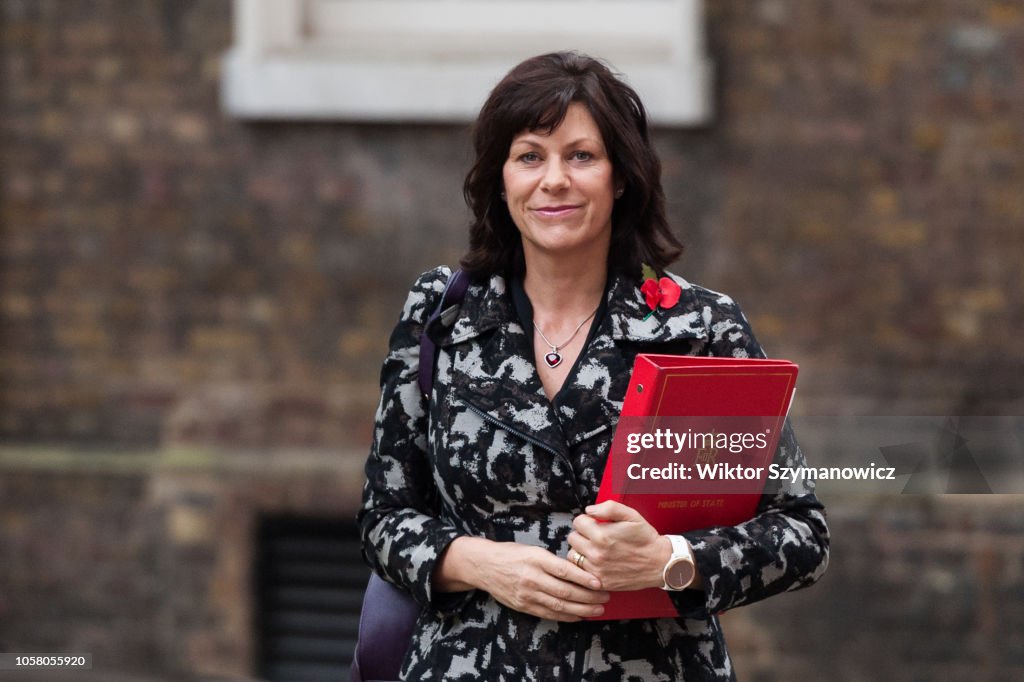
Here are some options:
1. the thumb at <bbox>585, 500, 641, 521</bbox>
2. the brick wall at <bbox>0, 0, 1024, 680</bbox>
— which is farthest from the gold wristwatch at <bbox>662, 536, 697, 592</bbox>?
the brick wall at <bbox>0, 0, 1024, 680</bbox>

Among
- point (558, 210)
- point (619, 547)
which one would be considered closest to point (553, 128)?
point (558, 210)

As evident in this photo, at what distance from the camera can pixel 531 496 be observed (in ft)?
9.27

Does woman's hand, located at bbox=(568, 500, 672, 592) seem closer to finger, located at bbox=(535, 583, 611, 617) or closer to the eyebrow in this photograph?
finger, located at bbox=(535, 583, 611, 617)

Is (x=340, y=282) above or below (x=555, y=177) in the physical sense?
below

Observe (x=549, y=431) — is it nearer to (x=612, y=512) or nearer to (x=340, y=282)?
Result: (x=612, y=512)

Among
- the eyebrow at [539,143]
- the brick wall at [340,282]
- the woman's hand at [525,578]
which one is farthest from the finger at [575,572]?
the brick wall at [340,282]

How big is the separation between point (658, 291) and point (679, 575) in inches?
23.4

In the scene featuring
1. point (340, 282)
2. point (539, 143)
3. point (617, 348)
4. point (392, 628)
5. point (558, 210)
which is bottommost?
point (340, 282)

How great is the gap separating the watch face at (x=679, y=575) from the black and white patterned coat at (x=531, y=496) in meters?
0.04

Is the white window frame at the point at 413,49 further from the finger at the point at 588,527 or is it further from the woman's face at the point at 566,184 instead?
the finger at the point at 588,527

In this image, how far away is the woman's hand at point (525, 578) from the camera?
2.66 meters

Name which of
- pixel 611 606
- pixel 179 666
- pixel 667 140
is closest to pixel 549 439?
pixel 611 606

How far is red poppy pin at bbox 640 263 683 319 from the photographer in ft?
9.66
